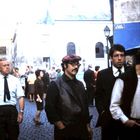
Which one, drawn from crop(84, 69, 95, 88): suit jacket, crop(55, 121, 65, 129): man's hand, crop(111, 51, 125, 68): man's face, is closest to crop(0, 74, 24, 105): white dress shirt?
crop(55, 121, 65, 129): man's hand

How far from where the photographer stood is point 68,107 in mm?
4289

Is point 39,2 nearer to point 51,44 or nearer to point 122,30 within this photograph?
point 51,44

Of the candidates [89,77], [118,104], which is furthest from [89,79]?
[118,104]

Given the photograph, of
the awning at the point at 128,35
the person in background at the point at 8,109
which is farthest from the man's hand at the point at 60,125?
the awning at the point at 128,35

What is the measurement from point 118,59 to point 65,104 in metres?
0.70

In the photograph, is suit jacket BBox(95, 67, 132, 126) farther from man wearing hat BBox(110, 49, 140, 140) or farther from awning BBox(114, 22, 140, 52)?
awning BBox(114, 22, 140, 52)

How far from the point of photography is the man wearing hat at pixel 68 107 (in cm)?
427

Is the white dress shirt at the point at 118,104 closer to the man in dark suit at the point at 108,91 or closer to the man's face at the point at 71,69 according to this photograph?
the man in dark suit at the point at 108,91

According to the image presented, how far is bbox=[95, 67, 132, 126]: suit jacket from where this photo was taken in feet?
14.5

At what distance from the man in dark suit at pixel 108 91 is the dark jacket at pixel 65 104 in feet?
0.59

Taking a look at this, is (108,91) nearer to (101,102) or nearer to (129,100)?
(101,102)

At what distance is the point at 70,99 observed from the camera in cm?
Result: 434

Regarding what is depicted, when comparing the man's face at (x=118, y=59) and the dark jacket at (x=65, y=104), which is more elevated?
the man's face at (x=118, y=59)

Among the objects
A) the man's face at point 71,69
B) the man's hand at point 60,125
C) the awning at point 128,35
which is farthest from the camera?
the awning at point 128,35
